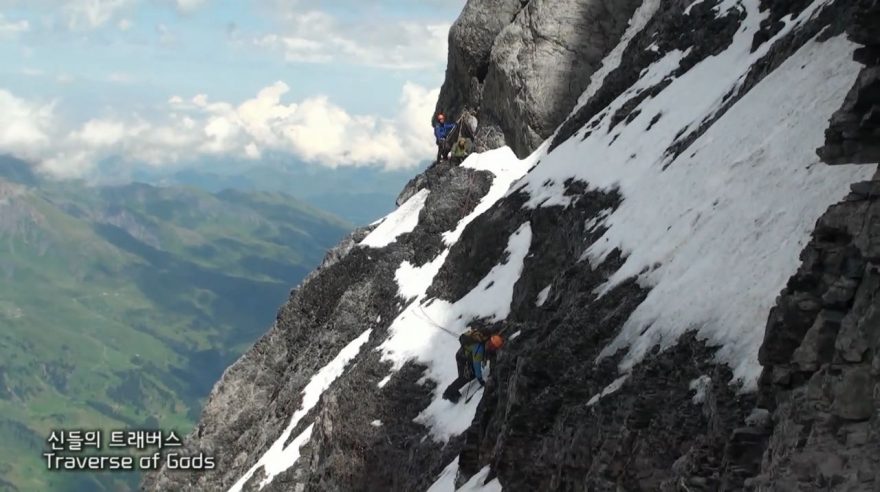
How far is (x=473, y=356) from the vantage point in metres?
29.2

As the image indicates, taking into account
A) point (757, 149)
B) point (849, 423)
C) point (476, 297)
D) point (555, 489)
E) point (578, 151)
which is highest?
point (578, 151)

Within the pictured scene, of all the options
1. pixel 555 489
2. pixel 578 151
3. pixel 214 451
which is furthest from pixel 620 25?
pixel 555 489

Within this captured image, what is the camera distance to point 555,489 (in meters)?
17.9

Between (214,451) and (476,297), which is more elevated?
(214,451)

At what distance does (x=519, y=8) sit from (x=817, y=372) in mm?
47800

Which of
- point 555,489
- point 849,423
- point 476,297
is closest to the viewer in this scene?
point 849,423

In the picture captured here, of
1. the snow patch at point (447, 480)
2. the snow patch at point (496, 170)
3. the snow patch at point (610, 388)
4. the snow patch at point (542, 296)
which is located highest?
the snow patch at point (496, 170)

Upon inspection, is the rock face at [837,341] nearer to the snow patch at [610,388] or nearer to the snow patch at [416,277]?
the snow patch at [610,388]

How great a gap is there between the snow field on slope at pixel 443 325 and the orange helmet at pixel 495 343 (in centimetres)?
169

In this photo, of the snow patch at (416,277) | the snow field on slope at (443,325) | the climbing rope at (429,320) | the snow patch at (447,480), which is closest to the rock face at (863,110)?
the snow patch at (447,480)

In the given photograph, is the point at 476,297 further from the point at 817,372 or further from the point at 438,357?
the point at 817,372

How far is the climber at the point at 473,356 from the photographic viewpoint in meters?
28.7

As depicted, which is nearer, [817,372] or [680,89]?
[817,372]

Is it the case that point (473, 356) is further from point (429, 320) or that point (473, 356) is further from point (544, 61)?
point (544, 61)
